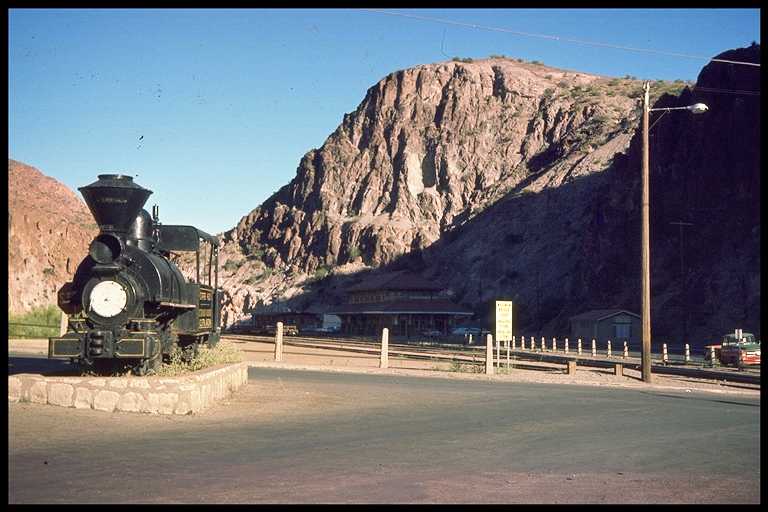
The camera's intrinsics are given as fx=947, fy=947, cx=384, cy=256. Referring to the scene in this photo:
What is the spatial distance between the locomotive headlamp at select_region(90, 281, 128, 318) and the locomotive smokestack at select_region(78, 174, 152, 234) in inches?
42.0

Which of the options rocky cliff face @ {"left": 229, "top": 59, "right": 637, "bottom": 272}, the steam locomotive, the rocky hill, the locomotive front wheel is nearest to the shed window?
the rocky hill

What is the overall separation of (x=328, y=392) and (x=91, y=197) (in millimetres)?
7024

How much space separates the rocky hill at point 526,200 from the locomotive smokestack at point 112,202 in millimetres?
61165

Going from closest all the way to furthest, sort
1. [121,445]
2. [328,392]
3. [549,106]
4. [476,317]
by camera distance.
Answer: [121,445] → [328,392] → [476,317] → [549,106]

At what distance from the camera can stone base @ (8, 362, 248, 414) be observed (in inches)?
592

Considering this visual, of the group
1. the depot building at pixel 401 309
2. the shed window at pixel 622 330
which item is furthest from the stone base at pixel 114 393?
the depot building at pixel 401 309

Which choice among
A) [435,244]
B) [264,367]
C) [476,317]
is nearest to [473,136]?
[435,244]

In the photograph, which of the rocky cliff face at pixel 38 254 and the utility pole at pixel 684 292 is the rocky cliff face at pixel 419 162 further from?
the rocky cliff face at pixel 38 254

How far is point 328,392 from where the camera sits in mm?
20859

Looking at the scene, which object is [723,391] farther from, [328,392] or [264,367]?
[264,367]

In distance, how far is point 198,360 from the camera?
64.2 ft

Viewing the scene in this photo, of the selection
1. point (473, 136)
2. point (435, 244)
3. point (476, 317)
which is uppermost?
point (473, 136)

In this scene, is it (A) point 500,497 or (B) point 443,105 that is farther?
(B) point 443,105

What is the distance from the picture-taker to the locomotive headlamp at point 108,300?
1636 cm
